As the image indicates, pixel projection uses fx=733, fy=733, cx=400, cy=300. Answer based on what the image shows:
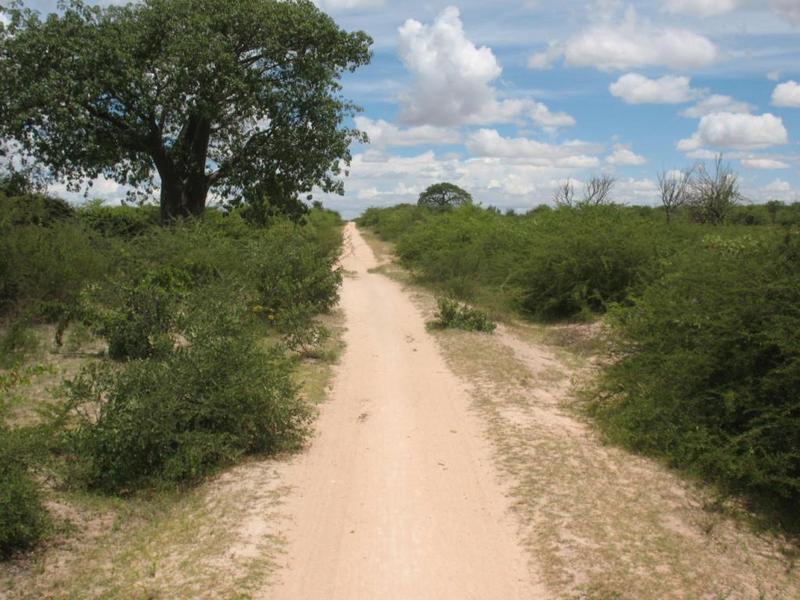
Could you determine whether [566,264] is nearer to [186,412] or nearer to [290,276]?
[290,276]

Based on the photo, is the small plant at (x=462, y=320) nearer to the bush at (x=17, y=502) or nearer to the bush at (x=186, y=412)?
the bush at (x=186, y=412)

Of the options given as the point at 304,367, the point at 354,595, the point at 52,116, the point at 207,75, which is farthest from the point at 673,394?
the point at 52,116

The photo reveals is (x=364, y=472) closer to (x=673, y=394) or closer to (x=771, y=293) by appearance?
(x=673, y=394)

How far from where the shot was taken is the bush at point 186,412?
6.52 metres

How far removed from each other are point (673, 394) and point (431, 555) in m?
3.50

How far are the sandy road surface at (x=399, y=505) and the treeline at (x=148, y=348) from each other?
766 mm

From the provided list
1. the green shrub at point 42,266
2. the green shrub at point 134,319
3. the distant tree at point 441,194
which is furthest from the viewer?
the distant tree at point 441,194

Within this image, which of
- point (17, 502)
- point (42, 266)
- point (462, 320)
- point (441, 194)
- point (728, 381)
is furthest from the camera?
point (441, 194)

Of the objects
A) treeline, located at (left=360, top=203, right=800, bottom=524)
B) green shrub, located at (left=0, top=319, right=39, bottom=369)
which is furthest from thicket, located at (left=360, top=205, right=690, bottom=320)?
green shrub, located at (left=0, top=319, right=39, bottom=369)

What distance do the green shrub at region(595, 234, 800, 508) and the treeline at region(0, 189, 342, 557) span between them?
3.75 m

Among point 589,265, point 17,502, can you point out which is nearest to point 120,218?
point 589,265

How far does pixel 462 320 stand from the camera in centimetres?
1425

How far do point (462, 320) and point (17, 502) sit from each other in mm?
9961

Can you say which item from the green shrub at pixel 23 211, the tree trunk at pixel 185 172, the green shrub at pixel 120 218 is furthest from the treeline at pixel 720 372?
the tree trunk at pixel 185 172
